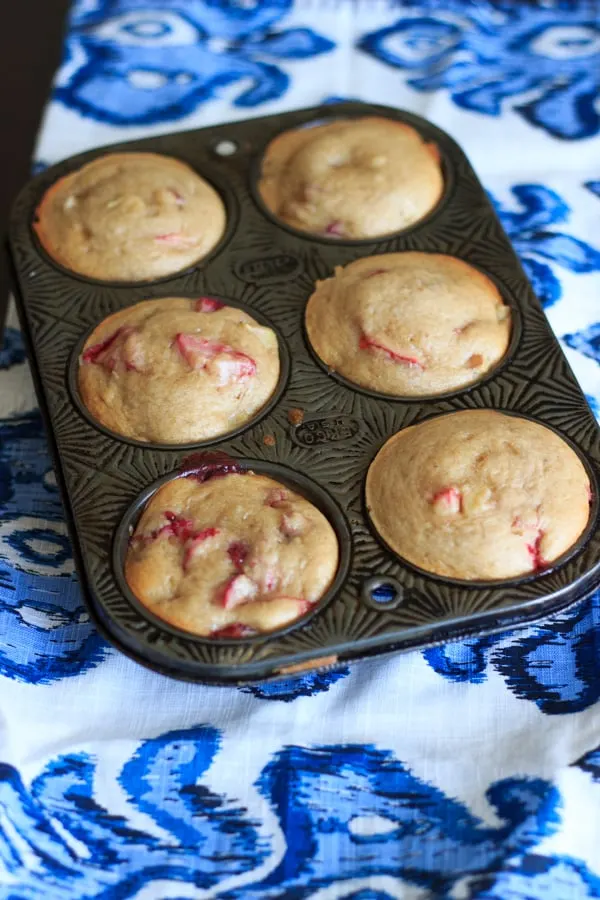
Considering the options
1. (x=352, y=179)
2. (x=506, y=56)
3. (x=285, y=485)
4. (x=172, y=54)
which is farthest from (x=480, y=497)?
(x=172, y=54)

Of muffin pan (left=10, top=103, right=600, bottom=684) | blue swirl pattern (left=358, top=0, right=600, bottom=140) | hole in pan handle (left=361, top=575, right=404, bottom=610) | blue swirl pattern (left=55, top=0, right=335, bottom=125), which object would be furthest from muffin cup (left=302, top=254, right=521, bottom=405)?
blue swirl pattern (left=55, top=0, right=335, bottom=125)

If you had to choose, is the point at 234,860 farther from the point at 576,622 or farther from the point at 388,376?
the point at 388,376

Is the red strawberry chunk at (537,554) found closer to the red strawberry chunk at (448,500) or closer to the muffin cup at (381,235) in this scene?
the red strawberry chunk at (448,500)

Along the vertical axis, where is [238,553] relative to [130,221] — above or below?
below

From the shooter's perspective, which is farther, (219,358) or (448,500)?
(219,358)

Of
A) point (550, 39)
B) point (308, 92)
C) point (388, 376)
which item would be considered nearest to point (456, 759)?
point (388, 376)

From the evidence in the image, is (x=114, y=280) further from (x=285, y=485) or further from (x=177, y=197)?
(x=285, y=485)

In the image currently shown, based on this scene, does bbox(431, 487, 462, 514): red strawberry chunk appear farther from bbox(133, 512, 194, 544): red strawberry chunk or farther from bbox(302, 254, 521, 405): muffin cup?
bbox(133, 512, 194, 544): red strawberry chunk

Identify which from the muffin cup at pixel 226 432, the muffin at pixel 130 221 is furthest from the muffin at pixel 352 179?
the muffin cup at pixel 226 432
